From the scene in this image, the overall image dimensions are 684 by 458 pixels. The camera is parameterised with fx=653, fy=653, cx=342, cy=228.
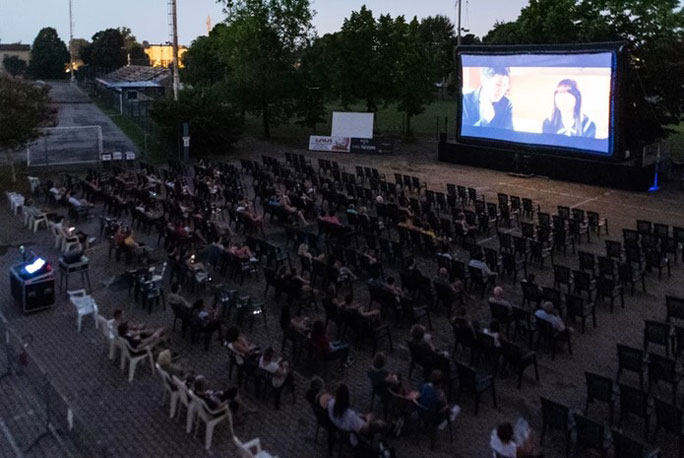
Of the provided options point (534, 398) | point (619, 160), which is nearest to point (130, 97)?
point (619, 160)

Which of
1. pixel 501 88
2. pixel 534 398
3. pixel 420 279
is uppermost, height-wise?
pixel 501 88

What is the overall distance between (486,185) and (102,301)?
717 inches

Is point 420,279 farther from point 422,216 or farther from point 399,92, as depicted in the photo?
point 399,92

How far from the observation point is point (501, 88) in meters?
29.5

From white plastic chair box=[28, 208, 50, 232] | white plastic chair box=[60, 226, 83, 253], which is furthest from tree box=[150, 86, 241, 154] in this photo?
white plastic chair box=[60, 226, 83, 253]

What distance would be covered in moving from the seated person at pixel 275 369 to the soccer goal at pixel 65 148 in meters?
21.5

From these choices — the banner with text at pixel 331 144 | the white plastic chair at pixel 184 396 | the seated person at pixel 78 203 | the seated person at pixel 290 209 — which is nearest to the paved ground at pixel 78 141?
the seated person at pixel 78 203

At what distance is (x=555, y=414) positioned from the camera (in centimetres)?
872

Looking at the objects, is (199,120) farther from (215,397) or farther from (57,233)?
(215,397)

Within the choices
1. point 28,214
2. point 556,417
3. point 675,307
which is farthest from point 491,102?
point 556,417

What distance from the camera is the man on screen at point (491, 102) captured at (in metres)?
29.4

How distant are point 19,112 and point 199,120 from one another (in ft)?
32.6

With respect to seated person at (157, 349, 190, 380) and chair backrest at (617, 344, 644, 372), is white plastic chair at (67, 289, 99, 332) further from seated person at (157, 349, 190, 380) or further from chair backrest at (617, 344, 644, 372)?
chair backrest at (617, 344, 644, 372)

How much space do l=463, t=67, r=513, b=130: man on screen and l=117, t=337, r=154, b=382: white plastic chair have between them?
2238cm
